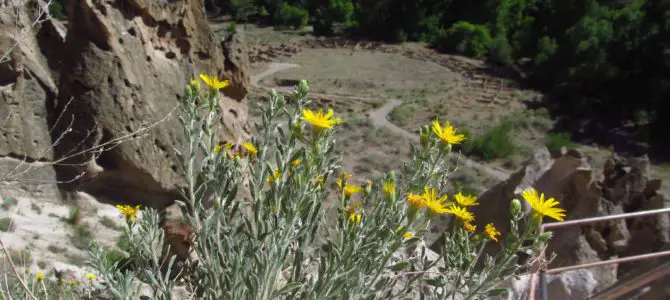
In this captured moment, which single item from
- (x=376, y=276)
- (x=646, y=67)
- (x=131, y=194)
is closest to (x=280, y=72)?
(x=646, y=67)

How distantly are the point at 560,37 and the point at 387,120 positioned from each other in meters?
14.3

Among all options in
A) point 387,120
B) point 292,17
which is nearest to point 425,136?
point 387,120

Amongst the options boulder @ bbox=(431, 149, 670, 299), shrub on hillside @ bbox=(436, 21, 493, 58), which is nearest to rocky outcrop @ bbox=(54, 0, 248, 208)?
boulder @ bbox=(431, 149, 670, 299)

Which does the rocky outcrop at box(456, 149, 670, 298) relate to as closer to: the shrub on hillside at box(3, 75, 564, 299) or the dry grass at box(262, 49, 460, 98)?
the shrub on hillside at box(3, 75, 564, 299)

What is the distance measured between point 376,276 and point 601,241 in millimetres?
4783

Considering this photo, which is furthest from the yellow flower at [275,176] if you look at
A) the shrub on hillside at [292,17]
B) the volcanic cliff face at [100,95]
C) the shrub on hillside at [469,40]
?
the shrub on hillside at [292,17]

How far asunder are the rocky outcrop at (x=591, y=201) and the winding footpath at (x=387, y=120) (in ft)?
13.5

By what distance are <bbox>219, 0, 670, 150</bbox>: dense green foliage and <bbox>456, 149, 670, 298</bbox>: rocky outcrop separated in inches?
549

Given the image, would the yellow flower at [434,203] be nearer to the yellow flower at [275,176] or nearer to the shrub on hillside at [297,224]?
the shrub on hillside at [297,224]

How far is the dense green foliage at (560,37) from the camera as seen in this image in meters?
20.8

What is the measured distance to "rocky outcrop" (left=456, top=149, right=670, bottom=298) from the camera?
18.8 feet

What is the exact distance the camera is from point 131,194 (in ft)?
27.6

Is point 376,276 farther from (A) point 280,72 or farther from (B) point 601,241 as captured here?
(A) point 280,72

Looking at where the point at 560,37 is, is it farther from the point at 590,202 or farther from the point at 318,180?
the point at 318,180
